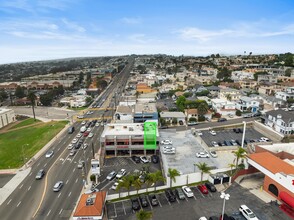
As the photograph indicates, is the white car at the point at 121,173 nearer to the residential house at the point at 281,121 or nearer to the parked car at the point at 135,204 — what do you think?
the parked car at the point at 135,204

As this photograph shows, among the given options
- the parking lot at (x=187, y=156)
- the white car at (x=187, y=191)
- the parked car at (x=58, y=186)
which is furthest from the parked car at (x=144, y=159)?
the parked car at (x=58, y=186)

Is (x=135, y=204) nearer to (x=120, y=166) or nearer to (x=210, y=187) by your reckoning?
(x=210, y=187)

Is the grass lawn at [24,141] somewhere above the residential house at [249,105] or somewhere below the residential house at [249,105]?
below

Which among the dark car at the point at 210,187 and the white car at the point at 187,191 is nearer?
the white car at the point at 187,191

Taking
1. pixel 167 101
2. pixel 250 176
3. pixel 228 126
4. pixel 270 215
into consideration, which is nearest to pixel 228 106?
pixel 228 126

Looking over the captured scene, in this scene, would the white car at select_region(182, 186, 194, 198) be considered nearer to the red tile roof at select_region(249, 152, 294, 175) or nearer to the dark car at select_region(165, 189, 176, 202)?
the dark car at select_region(165, 189, 176, 202)

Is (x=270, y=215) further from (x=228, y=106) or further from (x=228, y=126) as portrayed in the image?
(x=228, y=106)

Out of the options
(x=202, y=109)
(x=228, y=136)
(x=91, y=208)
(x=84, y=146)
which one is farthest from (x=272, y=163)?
(x=84, y=146)
